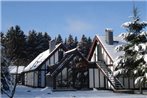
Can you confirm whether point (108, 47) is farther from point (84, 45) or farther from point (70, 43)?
point (70, 43)

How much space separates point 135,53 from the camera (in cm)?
2067

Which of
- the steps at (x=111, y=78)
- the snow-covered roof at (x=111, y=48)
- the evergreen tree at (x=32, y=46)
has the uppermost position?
the evergreen tree at (x=32, y=46)

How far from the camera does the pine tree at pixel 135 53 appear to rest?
770 inches

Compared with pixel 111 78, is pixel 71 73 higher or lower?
higher

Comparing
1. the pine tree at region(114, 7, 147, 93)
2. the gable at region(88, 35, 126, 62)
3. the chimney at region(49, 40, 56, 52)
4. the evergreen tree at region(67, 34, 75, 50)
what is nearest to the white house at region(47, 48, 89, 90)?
the gable at region(88, 35, 126, 62)

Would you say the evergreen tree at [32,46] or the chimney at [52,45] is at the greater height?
the evergreen tree at [32,46]

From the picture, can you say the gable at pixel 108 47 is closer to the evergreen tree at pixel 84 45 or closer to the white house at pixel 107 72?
the white house at pixel 107 72

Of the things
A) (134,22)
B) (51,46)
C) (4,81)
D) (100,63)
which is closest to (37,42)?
(51,46)

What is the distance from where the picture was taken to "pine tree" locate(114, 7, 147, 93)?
64.1 ft

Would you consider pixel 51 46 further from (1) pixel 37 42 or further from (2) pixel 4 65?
(1) pixel 37 42

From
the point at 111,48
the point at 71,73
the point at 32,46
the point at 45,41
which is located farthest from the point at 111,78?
the point at 45,41

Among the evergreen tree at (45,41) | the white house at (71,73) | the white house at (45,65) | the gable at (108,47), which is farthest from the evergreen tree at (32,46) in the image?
the white house at (71,73)

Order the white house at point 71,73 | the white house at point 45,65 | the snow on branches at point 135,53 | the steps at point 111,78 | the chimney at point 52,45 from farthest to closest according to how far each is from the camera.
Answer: the chimney at point 52,45 < the white house at point 45,65 < the white house at point 71,73 < the steps at point 111,78 < the snow on branches at point 135,53

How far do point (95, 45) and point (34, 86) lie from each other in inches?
380
